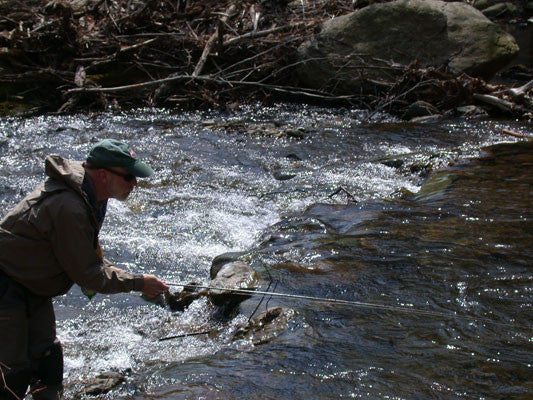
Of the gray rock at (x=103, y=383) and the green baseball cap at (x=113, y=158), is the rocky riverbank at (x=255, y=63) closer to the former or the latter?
the gray rock at (x=103, y=383)

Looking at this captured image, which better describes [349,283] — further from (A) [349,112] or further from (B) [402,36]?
(B) [402,36]

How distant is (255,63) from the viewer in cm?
1515

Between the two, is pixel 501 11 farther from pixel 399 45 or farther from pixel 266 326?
pixel 266 326

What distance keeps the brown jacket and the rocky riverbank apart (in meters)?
10.8

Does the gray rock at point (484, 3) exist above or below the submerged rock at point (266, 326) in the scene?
below

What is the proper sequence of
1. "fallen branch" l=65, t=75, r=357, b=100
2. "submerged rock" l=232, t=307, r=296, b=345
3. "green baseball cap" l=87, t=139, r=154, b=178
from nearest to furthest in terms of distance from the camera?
"green baseball cap" l=87, t=139, r=154, b=178 < "submerged rock" l=232, t=307, r=296, b=345 < "fallen branch" l=65, t=75, r=357, b=100

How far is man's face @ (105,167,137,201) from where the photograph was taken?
347 centimetres

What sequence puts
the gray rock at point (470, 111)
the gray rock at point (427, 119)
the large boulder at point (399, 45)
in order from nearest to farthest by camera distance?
the gray rock at point (427, 119), the gray rock at point (470, 111), the large boulder at point (399, 45)

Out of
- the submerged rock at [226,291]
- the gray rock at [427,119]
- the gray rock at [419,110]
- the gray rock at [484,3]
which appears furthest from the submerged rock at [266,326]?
the gray rock at [484,3]

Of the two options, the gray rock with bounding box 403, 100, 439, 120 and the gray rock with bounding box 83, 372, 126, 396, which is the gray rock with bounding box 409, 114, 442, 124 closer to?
the gray rock with bounding box 403, 100, 439, 120

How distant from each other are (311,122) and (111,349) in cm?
865

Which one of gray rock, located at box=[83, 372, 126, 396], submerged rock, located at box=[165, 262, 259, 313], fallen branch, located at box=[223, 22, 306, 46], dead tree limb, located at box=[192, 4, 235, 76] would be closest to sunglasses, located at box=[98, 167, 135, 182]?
gray rock, located at box=[83, 372, 126, 396]

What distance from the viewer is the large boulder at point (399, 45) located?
565 inches

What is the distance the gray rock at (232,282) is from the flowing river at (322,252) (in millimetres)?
130
